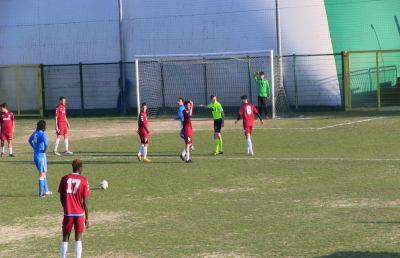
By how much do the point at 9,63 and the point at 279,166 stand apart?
3120cm

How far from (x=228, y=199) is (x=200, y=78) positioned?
90.9 ft

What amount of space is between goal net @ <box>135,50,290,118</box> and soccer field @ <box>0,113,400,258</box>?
11377mm

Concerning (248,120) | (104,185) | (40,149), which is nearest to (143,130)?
(248,120)

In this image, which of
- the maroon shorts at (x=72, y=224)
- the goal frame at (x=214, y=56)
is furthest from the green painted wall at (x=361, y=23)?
the maroon shorts at (x=72, y=224)

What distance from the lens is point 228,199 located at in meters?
20.0

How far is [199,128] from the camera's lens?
38.2 m

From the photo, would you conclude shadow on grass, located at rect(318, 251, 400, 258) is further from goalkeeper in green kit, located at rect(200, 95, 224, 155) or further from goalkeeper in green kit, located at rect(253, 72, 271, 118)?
goalkeeper in green kit, located at rect(253, 72, 271, 118)

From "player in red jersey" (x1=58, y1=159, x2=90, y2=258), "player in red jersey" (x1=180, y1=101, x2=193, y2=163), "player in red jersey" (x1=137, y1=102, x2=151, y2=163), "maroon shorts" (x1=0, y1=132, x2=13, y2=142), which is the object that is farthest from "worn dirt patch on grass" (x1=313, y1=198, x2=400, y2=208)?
"maroon shorts" (x1=0, y1=132, x2=13, y2=142)

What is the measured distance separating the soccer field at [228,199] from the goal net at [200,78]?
11377mm

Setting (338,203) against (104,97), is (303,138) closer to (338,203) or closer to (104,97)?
(338,203)

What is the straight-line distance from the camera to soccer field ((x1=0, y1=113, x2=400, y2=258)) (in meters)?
15.3

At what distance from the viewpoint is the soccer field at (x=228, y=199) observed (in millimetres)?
15266

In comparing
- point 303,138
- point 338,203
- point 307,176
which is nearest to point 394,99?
point 303,138

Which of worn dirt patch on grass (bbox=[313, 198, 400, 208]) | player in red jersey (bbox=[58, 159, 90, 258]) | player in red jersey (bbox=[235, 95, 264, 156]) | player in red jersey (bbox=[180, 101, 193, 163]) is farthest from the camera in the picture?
player in red jersey (bbox=[235, 95, 264, 156])
